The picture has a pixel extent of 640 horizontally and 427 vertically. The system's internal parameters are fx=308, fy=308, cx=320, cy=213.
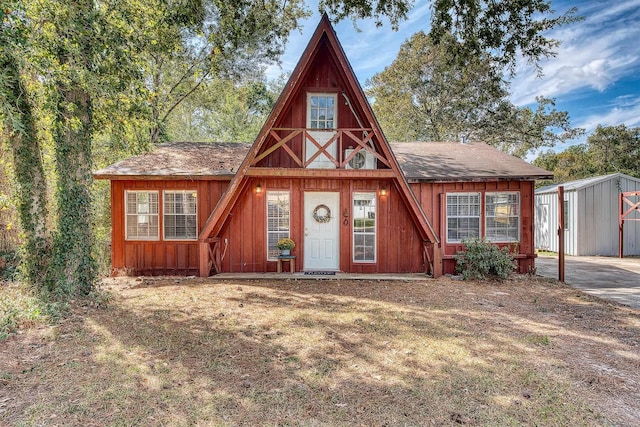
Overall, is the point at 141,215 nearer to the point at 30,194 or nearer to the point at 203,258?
the point at 203,258

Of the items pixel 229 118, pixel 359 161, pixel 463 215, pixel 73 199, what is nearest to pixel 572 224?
pixel 463 215

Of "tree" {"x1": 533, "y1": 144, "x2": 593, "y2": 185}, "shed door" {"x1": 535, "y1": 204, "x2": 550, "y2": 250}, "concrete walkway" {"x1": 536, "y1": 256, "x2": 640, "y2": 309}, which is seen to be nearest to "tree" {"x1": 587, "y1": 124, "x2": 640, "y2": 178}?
"tree" {"x1": 533, "y1": 144, "x2": 593, "y2": 185}

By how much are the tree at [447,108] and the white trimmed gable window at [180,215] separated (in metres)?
15.1

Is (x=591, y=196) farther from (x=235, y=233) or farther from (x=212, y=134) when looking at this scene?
(x=212, y=134)

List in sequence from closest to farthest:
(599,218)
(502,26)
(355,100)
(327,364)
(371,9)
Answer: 1. (327,364)
2. (502,26)
3. (371,9)
4. (355,100)
5. (599,218)

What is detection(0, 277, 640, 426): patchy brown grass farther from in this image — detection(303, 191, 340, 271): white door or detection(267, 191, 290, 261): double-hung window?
detection(267, 191, 290, 261): double-hung window

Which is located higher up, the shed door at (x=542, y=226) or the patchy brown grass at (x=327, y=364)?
the shed door at (x=542, y=226)

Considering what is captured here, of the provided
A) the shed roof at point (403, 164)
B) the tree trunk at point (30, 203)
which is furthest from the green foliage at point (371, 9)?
the tree trunk at point (30, 203)

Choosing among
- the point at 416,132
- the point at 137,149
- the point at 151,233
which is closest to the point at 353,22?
the point at 137,149

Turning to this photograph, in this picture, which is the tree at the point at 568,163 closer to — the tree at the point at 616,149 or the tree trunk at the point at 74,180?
the tree at the point at 616,149

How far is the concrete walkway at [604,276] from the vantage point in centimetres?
684

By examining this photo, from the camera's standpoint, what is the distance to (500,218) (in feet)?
28.8

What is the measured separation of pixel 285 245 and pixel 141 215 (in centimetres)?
421

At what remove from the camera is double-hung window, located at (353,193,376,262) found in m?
8.77
